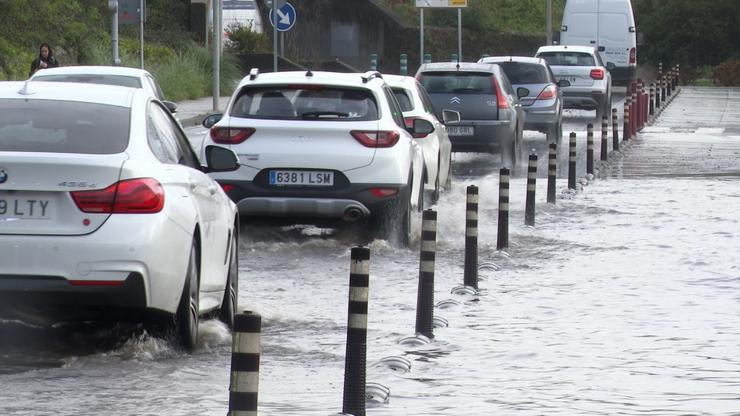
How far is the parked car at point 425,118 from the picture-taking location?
19.8 metres

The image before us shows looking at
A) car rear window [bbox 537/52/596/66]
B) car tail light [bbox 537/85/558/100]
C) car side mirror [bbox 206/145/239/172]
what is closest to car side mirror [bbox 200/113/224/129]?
car side mirror [bbox 206/145/239/172]

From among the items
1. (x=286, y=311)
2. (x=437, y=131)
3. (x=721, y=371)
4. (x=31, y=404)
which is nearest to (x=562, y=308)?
(x=286, y=311)

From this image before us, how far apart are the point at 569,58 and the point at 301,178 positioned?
27977mm

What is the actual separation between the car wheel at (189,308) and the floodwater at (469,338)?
119mm

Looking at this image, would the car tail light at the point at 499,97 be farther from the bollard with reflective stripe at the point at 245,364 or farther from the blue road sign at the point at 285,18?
the bollard with reflective stripe at the point at 245,364

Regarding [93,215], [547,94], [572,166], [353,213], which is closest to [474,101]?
[572,166]

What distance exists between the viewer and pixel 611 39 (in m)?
55.6

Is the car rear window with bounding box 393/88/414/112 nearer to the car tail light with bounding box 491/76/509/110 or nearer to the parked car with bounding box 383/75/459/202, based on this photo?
the parked car with bounding box 383/75/459/202

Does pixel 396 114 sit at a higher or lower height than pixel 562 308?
higher

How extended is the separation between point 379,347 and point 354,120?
522 centimetres

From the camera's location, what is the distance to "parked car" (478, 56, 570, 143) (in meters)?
33.6

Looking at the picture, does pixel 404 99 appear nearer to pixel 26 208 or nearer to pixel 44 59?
pixel 26 208

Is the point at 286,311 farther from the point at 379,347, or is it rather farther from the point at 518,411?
the point at 518,411

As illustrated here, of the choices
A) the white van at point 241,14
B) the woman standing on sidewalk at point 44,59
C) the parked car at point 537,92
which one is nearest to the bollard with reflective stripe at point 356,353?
the woman standing on sidewalk at point 44,59
